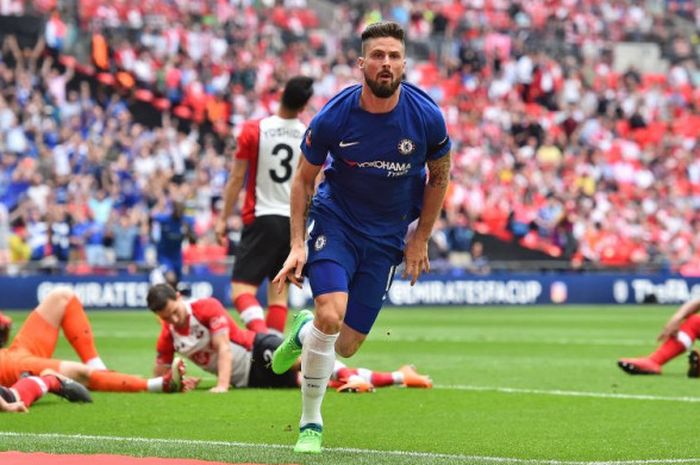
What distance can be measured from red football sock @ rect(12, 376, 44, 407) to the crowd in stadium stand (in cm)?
1672

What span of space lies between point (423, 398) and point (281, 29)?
26557 millimetres

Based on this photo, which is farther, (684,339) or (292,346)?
(684,339)

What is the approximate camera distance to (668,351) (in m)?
13.6

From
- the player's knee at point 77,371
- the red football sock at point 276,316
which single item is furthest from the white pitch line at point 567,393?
the player's knee at point 77,371

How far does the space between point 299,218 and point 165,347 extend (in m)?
3.98

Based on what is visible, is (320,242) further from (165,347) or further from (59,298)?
(59,298)

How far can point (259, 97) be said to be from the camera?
111 feet

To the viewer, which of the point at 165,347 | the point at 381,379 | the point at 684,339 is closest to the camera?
the point at 165,347

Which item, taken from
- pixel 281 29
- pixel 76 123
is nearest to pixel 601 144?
pixel 281 29

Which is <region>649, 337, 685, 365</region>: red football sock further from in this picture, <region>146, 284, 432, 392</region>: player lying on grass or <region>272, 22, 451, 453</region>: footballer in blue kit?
<region>272, 22, 451, 453</region>: footballer in blue kit

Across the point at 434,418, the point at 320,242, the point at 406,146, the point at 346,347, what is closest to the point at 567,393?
the point at 434,418

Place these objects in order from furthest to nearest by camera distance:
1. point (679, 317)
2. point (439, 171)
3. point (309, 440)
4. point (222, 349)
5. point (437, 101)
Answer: point (437, 101), point (679, 317), point (222, 349), point (439, 171), point (309, 440)

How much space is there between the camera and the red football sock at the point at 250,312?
12703mm

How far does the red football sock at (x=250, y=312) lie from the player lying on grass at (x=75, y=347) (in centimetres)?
89
